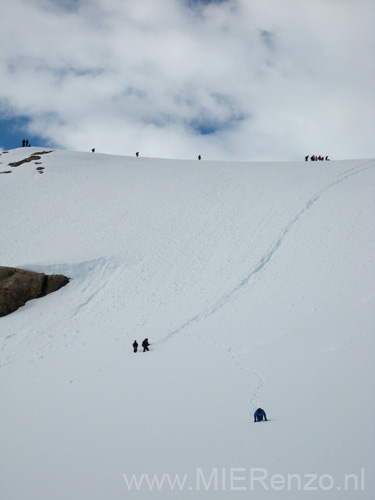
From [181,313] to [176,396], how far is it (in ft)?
21.6

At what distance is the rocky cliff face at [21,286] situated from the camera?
20.0 m

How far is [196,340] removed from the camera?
15023 millimetres

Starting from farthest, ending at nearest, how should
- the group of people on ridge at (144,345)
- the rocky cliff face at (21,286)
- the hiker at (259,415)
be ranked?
the rocky cliff face at (21,286) → the group of people on ridge at (144,345) → the hiker at (259,415)

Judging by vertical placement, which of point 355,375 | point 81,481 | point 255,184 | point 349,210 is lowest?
point 81,481

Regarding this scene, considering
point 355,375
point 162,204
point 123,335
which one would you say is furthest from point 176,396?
point 162,204

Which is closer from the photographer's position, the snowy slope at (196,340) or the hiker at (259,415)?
the snowy slope at (196,340)

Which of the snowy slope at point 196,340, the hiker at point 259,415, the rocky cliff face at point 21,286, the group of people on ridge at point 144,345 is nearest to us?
the snowy slope at point 196,340

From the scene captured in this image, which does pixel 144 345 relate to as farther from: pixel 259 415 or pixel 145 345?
pixel 259 415

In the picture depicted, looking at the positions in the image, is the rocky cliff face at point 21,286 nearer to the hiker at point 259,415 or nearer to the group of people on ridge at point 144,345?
the group of people on ridge at point 144,345

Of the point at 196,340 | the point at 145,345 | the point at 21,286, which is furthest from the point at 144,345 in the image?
the point at 21,286

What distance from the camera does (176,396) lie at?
11.1 m

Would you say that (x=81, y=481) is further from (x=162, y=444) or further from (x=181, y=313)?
(x=181, y=313)

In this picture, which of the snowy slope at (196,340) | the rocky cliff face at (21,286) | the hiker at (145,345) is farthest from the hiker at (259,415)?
the rocky cliff face at (21,286)

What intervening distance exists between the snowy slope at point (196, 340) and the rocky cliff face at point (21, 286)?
0.71m
